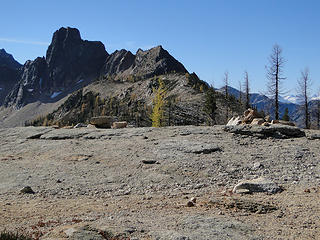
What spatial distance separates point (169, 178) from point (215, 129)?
31.0 feet

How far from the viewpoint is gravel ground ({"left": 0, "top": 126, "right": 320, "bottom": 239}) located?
9.17 metres

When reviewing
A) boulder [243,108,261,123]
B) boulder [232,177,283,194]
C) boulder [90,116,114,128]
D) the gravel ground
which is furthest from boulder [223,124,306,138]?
boulder [90,116,114,128]

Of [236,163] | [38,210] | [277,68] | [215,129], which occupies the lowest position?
[38,210]

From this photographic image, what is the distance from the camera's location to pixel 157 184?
586 inches

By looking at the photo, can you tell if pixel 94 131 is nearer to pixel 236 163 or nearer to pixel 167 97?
pixel 236 163

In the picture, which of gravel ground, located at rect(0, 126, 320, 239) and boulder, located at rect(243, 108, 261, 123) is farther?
boulder, located at rect(243, 108, 261, 123)

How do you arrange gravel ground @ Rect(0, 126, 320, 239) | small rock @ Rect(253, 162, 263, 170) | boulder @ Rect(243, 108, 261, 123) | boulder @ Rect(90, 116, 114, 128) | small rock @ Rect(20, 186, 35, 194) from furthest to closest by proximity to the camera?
boulder @ Rect(90, 116, 114, 128)
boulder @ Rect(243, 108, 261, 123)
small rock @ Rect(253, 162, 263, 170)
small rock @ Rect(20, 186, 35, 194)
gravel ground @ Rect(0, 126, 320, 239)

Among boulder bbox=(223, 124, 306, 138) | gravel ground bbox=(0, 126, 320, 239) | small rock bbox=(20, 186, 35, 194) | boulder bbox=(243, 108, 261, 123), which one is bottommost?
small rock bbox=(20, 186, 35, 194)

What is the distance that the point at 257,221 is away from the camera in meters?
9.57

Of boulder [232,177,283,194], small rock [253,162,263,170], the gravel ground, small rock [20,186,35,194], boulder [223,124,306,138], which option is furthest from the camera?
boulder [223,124,306,138]

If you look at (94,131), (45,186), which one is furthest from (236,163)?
(94,131)

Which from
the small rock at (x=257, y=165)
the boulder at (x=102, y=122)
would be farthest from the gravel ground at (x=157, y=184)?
the boulder at (x=102, y=122)

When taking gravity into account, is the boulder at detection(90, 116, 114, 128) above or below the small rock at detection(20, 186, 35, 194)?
above

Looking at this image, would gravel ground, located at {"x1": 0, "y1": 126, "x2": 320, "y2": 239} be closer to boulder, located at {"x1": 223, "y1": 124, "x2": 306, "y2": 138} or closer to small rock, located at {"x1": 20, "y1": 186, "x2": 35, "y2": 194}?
small rock, located at {"x1": 20, "y1": 186, "x2": 35, "y2": 194}
